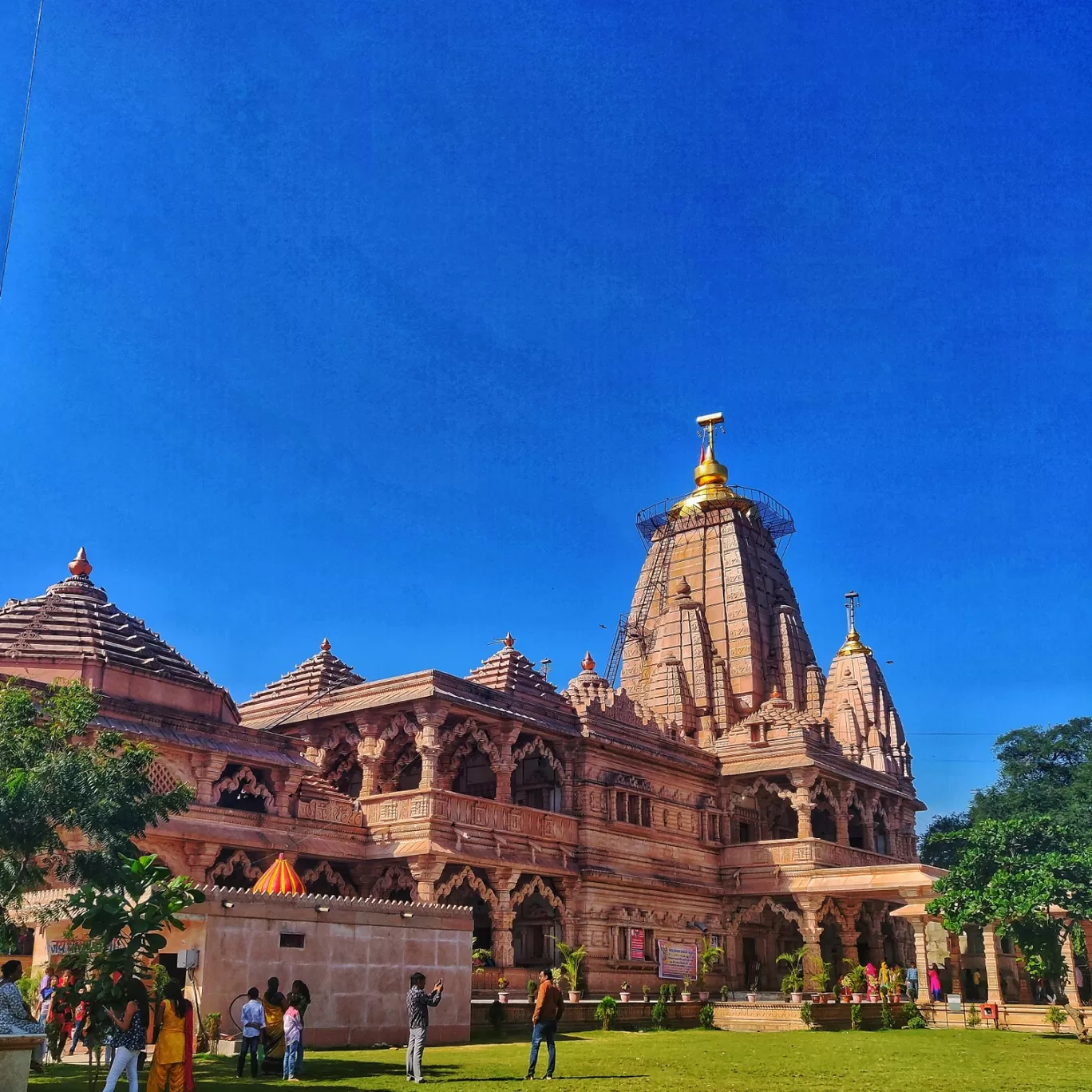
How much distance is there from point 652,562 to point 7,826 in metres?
40.7

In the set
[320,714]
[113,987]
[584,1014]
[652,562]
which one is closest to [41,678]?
[320,714]

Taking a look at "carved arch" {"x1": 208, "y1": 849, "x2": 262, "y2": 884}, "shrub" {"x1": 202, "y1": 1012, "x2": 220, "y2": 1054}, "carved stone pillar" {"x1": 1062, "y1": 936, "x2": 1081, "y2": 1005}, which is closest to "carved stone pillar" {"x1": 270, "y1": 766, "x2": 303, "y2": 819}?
"carved arch" {"x1": 208, "y1": 849, "x2": 262, "y2": 884}

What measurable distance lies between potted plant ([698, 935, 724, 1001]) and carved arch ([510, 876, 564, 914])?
5.64 meters

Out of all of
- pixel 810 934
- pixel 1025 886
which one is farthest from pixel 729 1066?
pixel 810 934

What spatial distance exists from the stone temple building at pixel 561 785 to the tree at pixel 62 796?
7.67 m

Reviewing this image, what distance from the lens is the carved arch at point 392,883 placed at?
30484 millimetres

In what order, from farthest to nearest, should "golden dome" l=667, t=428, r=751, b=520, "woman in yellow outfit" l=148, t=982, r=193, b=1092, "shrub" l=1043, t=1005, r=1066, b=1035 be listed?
"golden dome" l=667, t=428, r=751, b=520 → "shrub" l=1043, t=1005, r=1066, b=1035 → "woman in yellow outfit" l=148, t=982, r=193, b=1092

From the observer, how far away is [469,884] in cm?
3169

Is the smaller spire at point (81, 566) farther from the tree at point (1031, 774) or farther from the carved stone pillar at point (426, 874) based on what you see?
the tree at point (1031, 774)

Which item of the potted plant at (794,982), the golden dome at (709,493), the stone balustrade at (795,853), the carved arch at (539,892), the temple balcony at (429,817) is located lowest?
the potted plant at (794,982)

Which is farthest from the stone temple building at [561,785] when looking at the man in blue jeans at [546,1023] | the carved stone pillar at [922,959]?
the man in blue jeans at [546,1023]

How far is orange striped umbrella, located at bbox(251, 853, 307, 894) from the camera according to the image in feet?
78.4

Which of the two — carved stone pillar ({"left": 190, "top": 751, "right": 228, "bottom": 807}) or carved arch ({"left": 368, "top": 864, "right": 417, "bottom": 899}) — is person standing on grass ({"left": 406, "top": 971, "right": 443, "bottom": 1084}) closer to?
carved stone pillar ({"left": 190, "top": 751, "right": 228, "bottom": 807})

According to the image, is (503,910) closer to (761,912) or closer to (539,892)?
(539,892)
